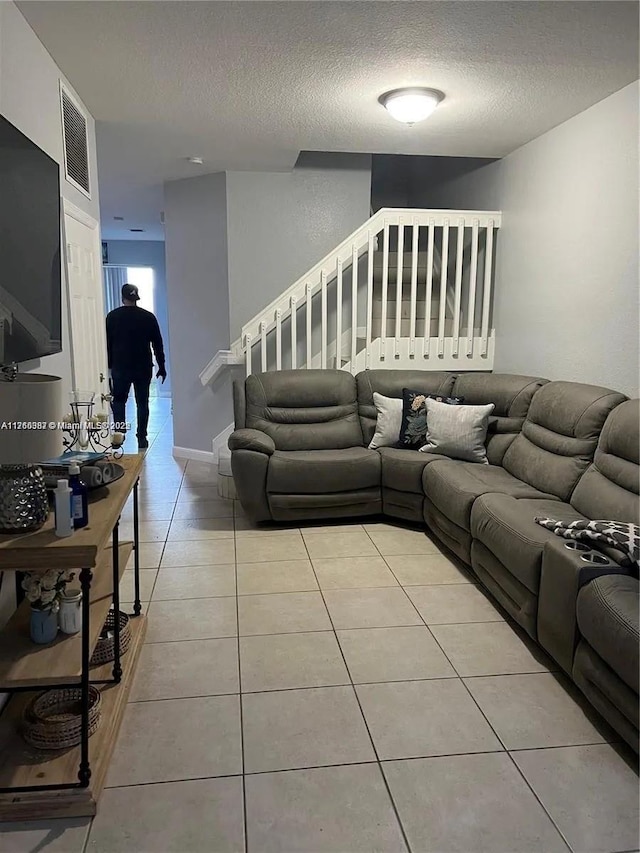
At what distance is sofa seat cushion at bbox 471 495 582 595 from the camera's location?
2453mm

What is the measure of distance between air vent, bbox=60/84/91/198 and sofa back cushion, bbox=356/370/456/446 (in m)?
2.13

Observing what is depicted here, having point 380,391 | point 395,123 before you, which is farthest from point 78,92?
point 380,391

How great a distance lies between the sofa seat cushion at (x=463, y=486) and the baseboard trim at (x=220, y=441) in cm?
223

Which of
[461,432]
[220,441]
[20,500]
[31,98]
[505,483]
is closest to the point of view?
[20,500]

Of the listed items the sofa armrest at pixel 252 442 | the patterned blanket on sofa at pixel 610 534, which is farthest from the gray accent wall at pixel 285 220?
the patterned blanket on sofa at pixel 610 534

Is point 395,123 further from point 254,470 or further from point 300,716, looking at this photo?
point 300,716

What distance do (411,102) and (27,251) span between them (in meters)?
2.13

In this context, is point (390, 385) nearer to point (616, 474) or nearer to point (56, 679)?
point (616, 474)

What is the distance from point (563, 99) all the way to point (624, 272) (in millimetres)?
1002

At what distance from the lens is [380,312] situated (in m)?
5.21

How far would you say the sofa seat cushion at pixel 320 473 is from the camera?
12.6 feet

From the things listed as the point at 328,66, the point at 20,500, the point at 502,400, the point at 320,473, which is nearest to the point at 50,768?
the point at 20,500

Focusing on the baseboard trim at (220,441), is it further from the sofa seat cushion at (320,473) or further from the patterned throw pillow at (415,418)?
the patterned throw pillow at (415,418)

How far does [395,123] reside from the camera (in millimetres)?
3828
